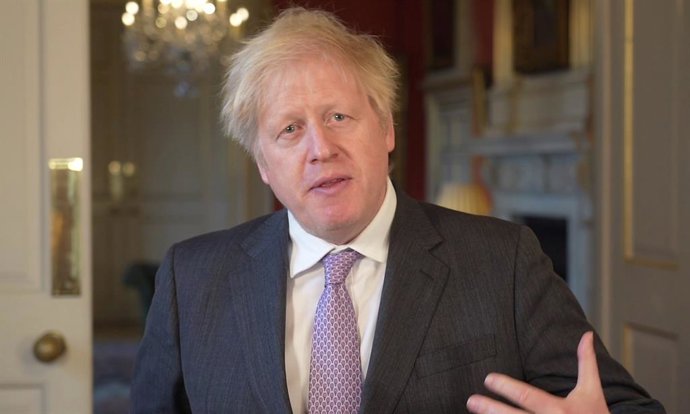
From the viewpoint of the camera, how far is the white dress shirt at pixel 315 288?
5.49ft

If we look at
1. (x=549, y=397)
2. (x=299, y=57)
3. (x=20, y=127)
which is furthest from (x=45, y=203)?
(x=549, y=397)

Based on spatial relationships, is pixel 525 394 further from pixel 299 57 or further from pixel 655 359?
pixel 655 359

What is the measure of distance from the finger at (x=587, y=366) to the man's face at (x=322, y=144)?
0.41 metres

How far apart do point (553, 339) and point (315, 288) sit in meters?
0.41

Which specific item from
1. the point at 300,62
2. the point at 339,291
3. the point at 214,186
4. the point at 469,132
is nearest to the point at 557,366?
the point at 339,291

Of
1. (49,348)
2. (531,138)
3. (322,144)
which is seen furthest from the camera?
(531,138)

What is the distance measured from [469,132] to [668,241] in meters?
4.37

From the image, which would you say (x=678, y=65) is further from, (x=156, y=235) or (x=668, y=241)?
(x=156, y=235)

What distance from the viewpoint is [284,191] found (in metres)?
1.64

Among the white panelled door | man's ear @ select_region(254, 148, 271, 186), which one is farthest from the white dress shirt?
the white panelled door

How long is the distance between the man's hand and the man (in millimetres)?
118

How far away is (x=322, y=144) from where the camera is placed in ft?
5.17

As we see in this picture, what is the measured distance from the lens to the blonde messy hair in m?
1.62

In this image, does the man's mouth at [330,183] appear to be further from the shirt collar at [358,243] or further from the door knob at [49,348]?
the door knob at [49,348]
